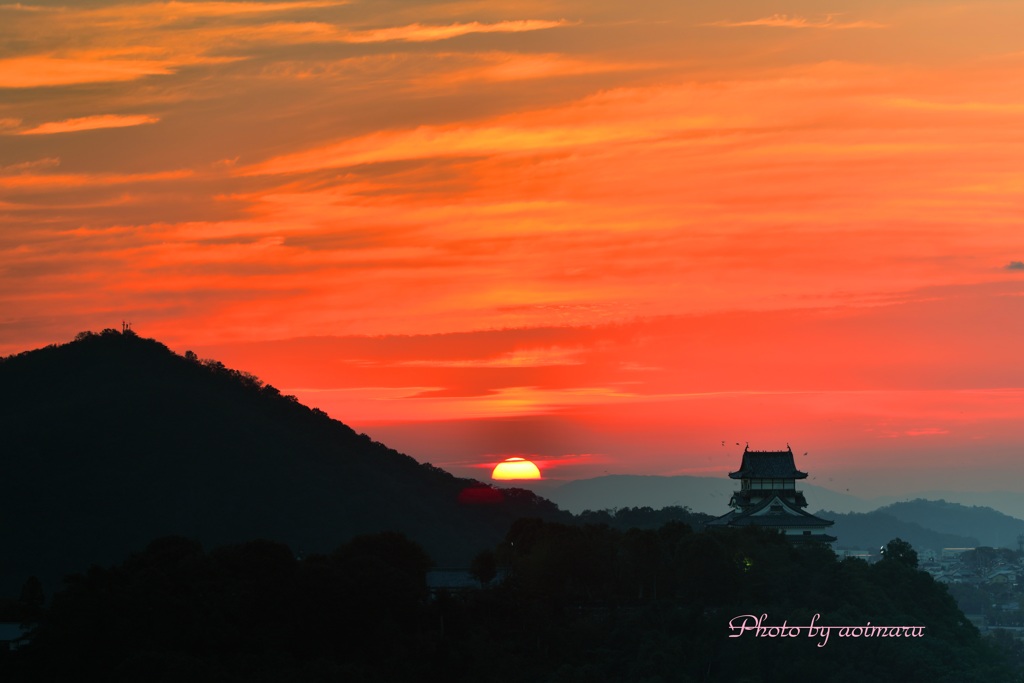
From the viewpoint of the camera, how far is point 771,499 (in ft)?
248

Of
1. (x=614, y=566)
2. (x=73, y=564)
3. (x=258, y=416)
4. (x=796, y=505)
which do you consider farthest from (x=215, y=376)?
(x=614, y=566)

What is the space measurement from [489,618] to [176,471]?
44.0m

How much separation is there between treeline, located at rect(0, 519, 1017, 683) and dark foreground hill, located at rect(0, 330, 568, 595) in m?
28.6

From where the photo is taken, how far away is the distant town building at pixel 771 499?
74.8 m

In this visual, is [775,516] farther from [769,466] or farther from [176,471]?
[176,471]

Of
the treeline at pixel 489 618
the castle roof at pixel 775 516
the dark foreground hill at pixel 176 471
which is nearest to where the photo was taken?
the treeline at pixel 489 618

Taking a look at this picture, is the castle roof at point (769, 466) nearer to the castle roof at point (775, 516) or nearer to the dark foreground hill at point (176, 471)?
the castle roof at point (775, 516)

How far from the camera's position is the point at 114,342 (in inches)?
4284

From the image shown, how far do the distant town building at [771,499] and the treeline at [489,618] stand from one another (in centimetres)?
975

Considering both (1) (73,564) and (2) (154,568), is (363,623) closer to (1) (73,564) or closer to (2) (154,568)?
(2) (154,568)

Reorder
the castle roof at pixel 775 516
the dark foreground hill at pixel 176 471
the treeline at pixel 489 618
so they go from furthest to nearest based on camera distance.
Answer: the dark foreground hill at pixel 176 471, the castle roof at pixel 775 516, the treeline at pixel 489 618

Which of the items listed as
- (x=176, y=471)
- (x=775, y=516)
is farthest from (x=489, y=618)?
(x=176, y=471)

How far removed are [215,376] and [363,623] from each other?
5982 cm

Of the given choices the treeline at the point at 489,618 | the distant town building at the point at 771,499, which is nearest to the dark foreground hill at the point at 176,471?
the distant town building at the point at 771,499
